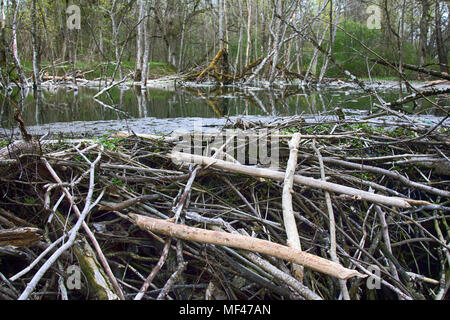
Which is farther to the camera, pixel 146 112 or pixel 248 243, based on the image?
pixel 146 112

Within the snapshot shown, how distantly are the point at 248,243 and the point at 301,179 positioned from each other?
60 cm

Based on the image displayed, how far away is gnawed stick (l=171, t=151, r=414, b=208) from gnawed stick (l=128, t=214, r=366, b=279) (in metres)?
0.52

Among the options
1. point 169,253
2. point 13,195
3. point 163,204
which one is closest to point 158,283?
point 169,253

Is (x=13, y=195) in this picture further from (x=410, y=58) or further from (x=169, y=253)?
(x=410, y=58)

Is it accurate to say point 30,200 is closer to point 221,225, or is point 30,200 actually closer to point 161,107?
point 221,225

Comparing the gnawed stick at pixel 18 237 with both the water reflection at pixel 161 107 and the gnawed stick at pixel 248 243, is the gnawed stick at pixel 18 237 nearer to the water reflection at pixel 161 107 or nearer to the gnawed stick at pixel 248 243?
the gnawed stick at pixel 248 243

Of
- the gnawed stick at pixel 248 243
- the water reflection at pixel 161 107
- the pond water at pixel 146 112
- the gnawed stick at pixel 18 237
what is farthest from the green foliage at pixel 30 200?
the water reflection at pixel 161 107

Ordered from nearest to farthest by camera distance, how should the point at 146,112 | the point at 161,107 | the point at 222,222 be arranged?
the point at 222,222 → the point at 146,112 → the point at 161,107

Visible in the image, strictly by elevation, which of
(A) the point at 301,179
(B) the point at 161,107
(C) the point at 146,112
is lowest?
(A) the point at 301,179

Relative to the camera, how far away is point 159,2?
26.6m

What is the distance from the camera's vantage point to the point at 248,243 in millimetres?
1448

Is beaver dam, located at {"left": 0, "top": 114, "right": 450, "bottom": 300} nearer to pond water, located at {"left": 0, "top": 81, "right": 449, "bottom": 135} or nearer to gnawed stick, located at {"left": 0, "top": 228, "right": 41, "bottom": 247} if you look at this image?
gnawed stick, located at {"left": 0, "top": 228, "right": 41, "bottom": 247}

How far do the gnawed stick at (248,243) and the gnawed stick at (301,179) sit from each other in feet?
1.70

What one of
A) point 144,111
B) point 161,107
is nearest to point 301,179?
point 144,111
